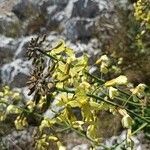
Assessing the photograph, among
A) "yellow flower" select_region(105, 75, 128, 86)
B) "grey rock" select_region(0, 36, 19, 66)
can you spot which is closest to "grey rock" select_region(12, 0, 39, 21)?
"grey rock" select_region(0, 36, 19, 66)

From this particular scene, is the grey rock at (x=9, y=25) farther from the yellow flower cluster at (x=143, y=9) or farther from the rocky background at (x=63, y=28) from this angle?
the yellow flower cluster at (x=143, y=9)

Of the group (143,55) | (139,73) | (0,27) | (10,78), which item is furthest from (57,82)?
(0,27)

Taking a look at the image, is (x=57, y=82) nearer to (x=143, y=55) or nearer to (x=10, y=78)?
(x=143, y=55)

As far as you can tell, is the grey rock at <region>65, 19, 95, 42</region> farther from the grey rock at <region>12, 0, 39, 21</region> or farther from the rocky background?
the grey rock at <region>12, 0, 39, 21</region>

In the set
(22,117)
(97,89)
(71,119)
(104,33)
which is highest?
(97,89)

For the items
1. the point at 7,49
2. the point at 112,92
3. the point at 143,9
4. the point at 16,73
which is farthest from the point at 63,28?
the point at 112,92

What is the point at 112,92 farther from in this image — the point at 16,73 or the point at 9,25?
the point at 9,25

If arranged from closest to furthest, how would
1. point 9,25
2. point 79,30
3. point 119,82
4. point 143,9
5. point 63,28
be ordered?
1. point 119,82
2. point 143,9
3. point 79,30
4. point 63,28
5. point 9,25

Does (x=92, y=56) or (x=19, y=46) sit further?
(x=19, y=46)
